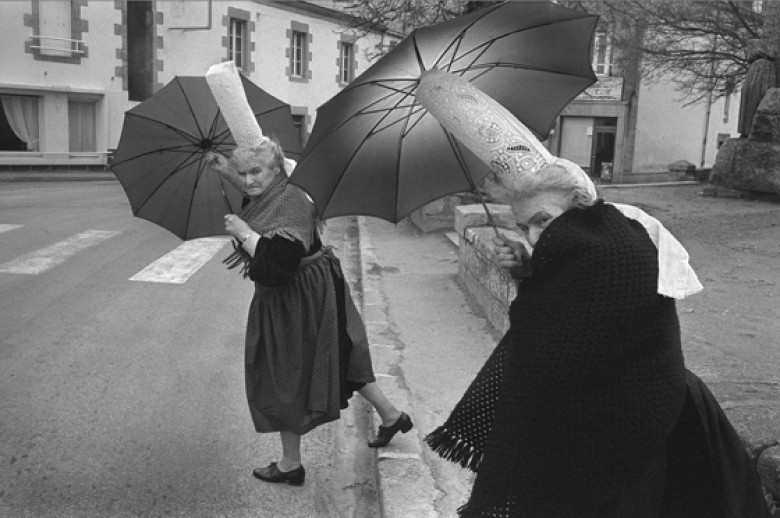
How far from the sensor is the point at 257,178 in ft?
11.5

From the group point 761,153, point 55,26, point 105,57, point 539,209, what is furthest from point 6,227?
point 105,57

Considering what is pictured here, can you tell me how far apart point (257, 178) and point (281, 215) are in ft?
0.70

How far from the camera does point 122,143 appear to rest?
392 centimetres

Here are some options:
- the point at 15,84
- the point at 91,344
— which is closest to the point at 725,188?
the point at 91,344

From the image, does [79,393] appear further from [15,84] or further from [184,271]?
[15,84]

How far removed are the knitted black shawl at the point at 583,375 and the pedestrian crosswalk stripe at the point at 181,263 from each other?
241 inches

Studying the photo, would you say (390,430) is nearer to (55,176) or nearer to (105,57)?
(55,176)

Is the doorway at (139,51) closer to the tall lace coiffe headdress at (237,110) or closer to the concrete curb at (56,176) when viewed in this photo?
the concrete curb at (56,176)

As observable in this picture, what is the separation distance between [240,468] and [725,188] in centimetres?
1285

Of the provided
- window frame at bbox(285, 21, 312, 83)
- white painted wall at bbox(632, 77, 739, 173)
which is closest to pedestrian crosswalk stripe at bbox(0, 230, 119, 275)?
window frame at bbox(285, 21, 312, 83)

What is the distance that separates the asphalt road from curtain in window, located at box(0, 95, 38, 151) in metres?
15.7

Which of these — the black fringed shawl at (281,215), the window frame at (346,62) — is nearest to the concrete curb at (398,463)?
the black fringed shawl at (281,215)

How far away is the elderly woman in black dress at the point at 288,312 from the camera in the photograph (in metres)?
3.47

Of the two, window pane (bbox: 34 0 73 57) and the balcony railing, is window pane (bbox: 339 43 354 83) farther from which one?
window pane (bbox: 34 0 73 57)
